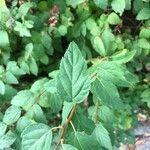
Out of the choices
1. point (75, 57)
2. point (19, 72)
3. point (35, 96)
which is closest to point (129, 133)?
point (19, 72)

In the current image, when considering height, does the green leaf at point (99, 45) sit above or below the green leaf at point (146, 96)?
above

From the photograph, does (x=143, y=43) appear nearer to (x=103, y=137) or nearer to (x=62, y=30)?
(x=62, y=30)

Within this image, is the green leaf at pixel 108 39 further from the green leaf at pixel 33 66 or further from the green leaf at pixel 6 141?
the green leaf at pixel 6 141

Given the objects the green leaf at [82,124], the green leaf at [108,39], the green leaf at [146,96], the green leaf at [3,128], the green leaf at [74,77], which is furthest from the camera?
the green leaf at [146,96]

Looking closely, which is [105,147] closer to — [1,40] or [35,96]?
[35,96]

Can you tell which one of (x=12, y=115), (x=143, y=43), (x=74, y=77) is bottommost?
(x=143, y=43)

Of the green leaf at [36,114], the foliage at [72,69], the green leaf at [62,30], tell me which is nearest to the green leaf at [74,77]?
the foliage at [72,69]

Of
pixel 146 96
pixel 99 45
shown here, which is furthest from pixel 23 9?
pixel 146 96
